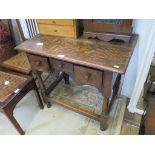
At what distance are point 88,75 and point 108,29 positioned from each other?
351mm

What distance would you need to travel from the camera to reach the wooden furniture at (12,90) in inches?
46.0

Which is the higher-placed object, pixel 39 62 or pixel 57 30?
pixel 57 30

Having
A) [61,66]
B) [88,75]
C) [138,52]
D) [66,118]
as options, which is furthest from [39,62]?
[138,52]

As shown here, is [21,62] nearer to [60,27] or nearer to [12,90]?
[12,90]

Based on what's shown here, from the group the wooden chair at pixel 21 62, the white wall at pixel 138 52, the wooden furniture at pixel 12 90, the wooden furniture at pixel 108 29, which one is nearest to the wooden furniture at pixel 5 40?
the wooden chair at pixel 21 62

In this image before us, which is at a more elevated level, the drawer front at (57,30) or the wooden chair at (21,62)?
the drawer front at (57,30)

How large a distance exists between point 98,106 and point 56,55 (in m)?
0.83

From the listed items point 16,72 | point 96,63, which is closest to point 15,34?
point 16,72

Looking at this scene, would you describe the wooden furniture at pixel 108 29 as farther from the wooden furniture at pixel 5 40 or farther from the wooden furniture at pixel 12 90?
the wooden furniture at pixel 5 40

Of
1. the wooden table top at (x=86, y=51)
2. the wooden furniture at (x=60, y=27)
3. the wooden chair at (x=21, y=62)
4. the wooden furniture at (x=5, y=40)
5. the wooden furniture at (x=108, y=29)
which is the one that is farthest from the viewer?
the wooden furniture at (x=5, y=40)

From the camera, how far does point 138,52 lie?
123 cm

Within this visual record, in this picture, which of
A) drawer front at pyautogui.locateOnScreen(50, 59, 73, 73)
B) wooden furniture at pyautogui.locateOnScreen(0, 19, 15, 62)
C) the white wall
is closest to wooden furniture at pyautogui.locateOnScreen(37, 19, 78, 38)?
drawer front at pyautogui.locateOnScreen(50, 59, 73, 73)

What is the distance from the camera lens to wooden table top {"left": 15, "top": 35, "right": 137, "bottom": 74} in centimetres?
86
